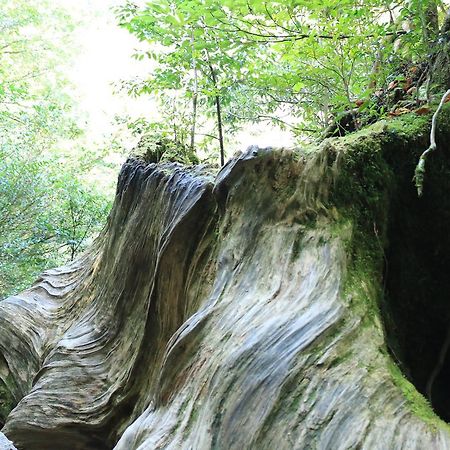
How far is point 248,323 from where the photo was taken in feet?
6.06

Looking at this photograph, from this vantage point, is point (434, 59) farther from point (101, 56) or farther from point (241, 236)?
point (101, 56)

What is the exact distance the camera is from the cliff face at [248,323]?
1520 mm

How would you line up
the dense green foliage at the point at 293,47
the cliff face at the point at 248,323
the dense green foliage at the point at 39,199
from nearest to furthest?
the cliff face at the point at 248,323
the dense green foliage at the point at 293,47
the dense green foliage at the point at 39,199

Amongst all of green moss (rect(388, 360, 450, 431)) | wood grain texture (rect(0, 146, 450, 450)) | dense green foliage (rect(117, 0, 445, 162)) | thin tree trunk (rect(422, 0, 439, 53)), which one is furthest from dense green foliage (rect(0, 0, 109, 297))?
green moss (rect(388, 360, 450, 431))

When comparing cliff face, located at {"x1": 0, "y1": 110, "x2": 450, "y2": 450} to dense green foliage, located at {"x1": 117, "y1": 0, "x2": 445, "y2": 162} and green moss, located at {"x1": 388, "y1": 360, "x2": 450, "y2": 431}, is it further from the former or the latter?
dense green foliage, located at {"x1": 117, "y1": 0, "x2": 445, "y2": 162}

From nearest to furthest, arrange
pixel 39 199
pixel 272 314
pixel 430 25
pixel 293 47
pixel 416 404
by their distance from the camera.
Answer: pixel 416 404
pixel 272 314
pixel 293 47
pixel 430 25
pixel 39 199

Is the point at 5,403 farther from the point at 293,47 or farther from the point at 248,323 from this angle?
the point at 293,47

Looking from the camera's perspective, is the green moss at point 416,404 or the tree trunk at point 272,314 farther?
the tree trunk at point 272,314

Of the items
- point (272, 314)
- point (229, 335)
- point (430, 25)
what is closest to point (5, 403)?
point (229, 335)

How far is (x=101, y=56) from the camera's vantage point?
1353 cm

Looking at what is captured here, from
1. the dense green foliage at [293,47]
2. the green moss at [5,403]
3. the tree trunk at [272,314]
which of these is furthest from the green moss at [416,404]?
the green moss at [5,403]

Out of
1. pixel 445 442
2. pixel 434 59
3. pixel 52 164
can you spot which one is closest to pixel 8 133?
pixel 52 164

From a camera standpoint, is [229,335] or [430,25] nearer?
[229,335]

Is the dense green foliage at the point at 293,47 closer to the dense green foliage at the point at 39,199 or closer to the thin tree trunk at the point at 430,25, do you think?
the thin tree trunk at the point at 430,25
